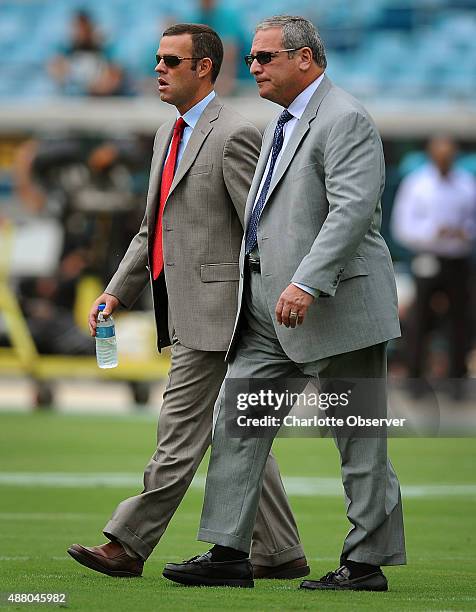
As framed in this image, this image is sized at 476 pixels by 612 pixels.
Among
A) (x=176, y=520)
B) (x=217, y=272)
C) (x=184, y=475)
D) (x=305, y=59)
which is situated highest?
(x=305, y=59)

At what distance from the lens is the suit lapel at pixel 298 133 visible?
5.63 m

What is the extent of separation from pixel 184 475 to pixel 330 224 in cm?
127

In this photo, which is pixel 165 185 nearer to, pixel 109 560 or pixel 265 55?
pixel 265 55

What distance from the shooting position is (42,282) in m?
18.0

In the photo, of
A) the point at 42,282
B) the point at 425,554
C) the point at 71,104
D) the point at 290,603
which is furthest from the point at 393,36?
the point at 290,603

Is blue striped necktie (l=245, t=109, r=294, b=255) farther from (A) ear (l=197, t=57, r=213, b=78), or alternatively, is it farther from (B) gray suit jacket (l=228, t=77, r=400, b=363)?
(A) ear (l=197, t=57, r=213, b=78)

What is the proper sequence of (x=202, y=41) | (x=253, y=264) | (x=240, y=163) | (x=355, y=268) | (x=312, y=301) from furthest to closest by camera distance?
(x=202, y=41), (x=240, y=163), (x=253, y=264), (x=355, y=268), (x=312, y=301)

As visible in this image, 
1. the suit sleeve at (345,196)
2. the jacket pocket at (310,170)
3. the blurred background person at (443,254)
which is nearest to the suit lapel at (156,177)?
the jacket pocket at (310,170)

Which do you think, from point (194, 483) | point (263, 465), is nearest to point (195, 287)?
point (263, 465)

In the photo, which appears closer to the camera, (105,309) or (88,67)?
(105,309)

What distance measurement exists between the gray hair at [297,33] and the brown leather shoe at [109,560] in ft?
6.61

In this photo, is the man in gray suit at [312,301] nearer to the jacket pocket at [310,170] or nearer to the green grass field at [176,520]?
the jacket pocket at [310,170]

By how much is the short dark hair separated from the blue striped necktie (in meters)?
0.60

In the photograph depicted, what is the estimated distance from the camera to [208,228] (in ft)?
20.2
